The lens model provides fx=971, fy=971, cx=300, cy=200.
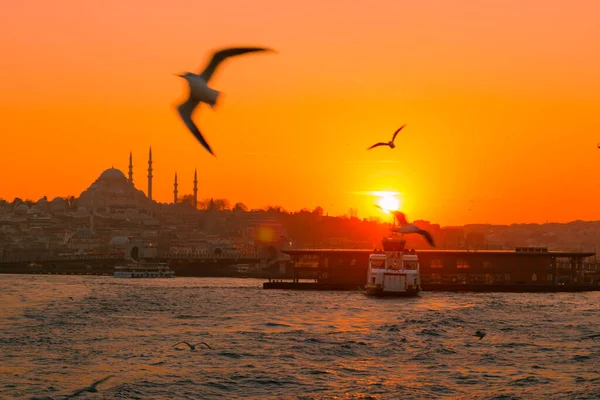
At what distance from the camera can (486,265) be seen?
9219cm

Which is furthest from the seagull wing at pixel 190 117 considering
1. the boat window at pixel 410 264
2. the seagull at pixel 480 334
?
the boat window at pixel 410 264

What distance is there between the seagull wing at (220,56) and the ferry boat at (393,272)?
60.8 metres

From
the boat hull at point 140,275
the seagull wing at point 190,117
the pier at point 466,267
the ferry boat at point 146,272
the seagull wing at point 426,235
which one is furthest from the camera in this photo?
the ferry boat at point 146,272

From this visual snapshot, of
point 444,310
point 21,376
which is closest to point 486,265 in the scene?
point 444,310

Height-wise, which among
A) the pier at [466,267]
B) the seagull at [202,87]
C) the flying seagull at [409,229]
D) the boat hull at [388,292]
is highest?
the seagull at [202,87]

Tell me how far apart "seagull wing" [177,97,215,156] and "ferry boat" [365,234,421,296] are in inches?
2414

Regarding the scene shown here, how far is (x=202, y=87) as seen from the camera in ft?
44.6

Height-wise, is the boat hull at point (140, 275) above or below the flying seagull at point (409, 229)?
below

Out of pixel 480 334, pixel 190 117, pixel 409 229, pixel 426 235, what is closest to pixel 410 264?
pixel 480 334

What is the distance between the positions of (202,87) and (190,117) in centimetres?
106

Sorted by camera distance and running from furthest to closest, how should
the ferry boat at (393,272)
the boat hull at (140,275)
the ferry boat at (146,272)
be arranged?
the ferry boat at (146,272), the boat hull at (140,275), the ferry boat at (393,272)

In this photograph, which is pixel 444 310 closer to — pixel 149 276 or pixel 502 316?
pixel 502 316

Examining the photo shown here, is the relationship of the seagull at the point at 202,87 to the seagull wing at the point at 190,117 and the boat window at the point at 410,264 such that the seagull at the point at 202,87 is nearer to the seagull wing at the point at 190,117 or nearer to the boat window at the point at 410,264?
the seagull wing at the point at 190,117

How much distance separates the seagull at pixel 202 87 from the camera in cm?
1260
